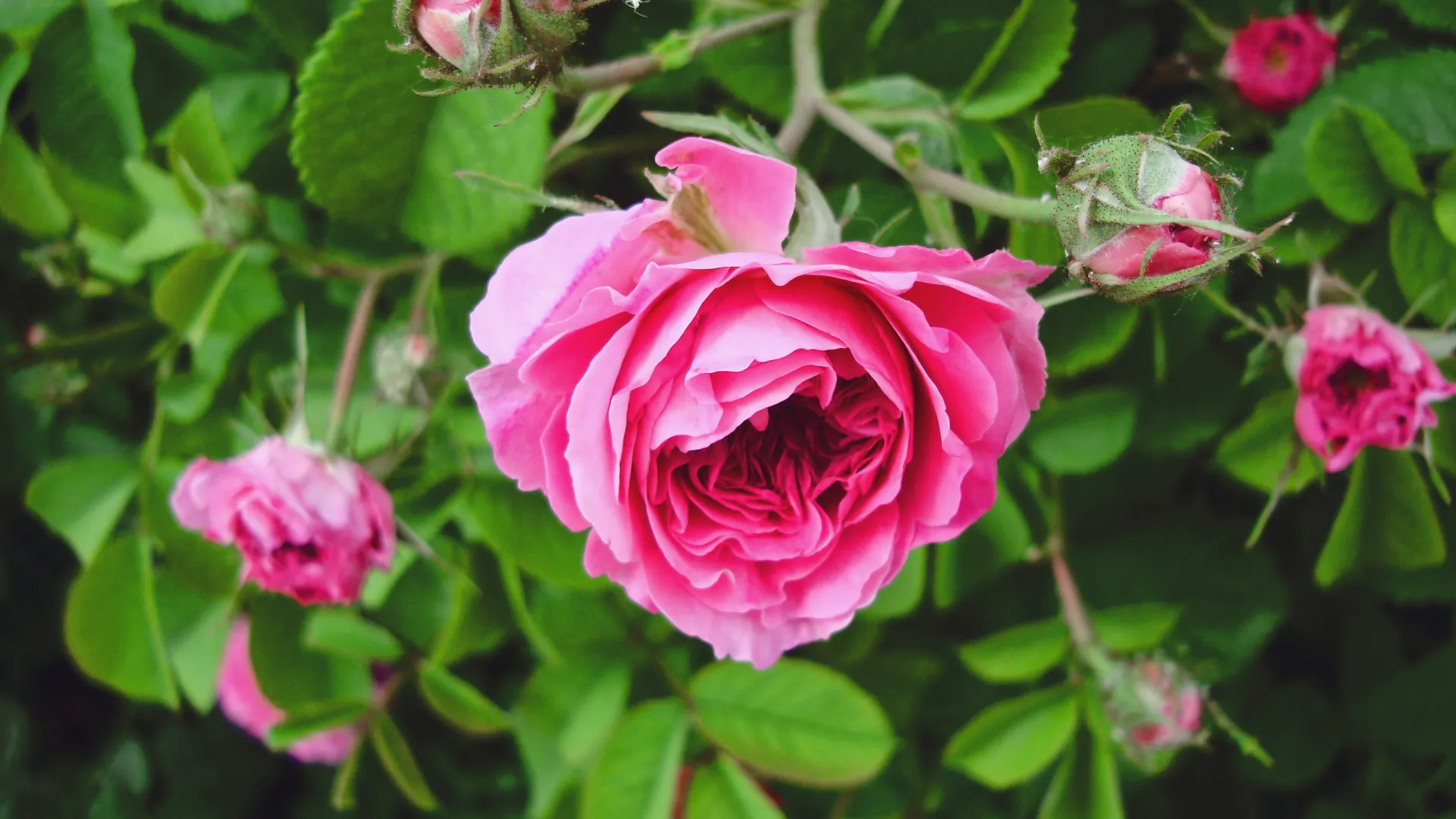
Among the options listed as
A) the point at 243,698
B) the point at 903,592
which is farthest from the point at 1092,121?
the point at 243,698

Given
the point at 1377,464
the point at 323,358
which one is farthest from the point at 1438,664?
the point at 323,358

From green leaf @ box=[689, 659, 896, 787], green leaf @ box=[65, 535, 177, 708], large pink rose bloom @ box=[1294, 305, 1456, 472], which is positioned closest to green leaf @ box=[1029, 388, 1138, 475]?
large pink rose bloom @ box=[1294, 305, 1456, 472]

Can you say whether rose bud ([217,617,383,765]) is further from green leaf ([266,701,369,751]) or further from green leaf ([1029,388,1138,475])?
green leaf ([1029,388,1138,475])

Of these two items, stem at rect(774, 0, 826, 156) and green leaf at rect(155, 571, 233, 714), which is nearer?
stem at rect(774, 0, 826, 156)

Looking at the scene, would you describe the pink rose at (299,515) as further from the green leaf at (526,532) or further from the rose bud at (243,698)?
the rose bud at (243,698)

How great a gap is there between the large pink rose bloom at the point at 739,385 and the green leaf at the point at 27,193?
1.77 feet

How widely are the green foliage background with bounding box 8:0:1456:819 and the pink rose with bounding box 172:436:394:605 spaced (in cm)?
6

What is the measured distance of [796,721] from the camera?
2.38 ft

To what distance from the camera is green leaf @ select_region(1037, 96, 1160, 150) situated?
0.52m

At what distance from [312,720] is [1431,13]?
35.8 inches

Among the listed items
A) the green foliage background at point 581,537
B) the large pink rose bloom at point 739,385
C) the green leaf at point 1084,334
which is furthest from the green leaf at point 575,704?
the green leaf at point 1084,334

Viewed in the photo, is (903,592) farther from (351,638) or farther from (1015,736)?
(351,638)

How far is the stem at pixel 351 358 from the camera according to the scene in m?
0.62

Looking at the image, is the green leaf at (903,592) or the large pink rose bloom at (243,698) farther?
the large pink rose bloom at (243,698)
